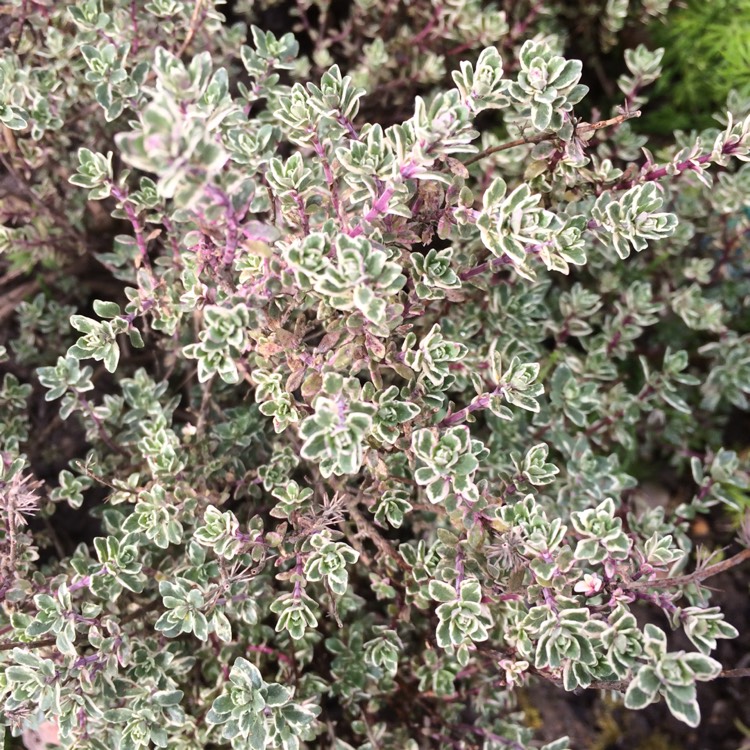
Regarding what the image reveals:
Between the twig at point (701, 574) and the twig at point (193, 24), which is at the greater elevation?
the twig at point (193, 24)

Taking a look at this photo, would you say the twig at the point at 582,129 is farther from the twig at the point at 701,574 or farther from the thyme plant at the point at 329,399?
the twig at the point at 701,574

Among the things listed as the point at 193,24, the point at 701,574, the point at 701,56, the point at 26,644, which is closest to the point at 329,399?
the point at 701,574

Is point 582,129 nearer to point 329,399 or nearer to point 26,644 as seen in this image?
point 329,399

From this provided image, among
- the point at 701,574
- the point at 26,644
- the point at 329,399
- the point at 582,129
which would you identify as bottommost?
the point at 26,644

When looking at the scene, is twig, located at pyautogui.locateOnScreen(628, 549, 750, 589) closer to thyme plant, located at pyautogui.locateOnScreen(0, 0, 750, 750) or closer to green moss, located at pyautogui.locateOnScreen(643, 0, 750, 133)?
thyme plant, located at pyautogui.locateOnScreen(0, 0, 750, 750)

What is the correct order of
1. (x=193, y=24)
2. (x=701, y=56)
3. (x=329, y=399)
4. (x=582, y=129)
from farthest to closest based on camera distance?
(x=701, y=56) < (x=193, y=24) < (x=582, y=129) < (x=329, y=399)

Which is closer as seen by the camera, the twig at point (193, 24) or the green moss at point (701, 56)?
the twig at point (193, 24)

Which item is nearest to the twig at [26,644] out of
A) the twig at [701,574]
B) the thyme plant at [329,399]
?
the thyme plant at [329,399]

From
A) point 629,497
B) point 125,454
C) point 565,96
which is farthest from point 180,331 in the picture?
point 629,497

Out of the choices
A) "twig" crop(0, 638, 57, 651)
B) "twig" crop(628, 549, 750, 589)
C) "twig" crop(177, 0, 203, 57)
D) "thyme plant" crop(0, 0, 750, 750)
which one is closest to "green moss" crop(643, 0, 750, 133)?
"thyme plant" crop(0, 0, 750, 750)
